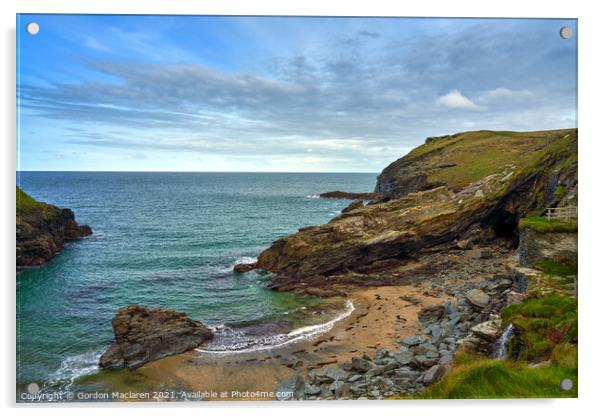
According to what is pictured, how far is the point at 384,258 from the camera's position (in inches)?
1016

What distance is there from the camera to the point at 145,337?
1491 centimetres

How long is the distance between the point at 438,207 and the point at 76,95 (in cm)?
2387

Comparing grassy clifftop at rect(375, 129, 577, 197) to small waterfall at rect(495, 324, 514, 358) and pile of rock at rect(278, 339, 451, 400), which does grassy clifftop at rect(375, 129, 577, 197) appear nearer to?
small waterfall at rect(495, 324, 514, 358)

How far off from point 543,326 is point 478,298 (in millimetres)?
6105

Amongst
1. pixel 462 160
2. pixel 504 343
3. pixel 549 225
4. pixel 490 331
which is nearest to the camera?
pixel 504 343

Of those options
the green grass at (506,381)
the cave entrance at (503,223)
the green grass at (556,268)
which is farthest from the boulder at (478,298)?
the cave entrance at (503,223)

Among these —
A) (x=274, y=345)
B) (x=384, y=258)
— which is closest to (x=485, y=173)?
(x=384, y=258)

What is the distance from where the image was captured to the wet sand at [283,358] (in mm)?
12328

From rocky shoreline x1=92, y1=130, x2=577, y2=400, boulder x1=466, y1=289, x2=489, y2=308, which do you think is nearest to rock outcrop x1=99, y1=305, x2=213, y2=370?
rocky shoreline x1=92, y1=130, x2=577, y2=400

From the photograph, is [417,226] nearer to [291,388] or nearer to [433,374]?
[433,374]

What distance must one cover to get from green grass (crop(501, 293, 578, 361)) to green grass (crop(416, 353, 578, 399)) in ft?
1.50

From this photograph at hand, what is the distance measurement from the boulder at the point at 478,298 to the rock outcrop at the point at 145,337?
11.8 metres

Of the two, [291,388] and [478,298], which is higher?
[478,298]

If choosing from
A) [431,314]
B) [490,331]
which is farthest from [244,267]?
[490,331]
